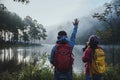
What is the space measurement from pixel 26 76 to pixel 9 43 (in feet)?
368

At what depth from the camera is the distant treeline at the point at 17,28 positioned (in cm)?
8900

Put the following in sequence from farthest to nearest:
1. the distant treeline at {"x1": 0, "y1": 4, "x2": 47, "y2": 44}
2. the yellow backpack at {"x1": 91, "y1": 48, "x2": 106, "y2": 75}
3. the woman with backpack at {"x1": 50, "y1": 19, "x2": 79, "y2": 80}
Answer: the distant treeline at {"x1": 0, "y1": 4, "x2": 47, "y2": 44}
the yellow backpack at {"x1": 91, "y1": 48, "x2": 106, "y2": 75}
the woman with backpack at {"x1": 50, "y1": 19, "x2": 79, "y2": 80}

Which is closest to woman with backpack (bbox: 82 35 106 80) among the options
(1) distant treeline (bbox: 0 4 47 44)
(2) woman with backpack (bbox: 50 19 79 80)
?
(2) woman with backpack (bbox: 50 19 79 80)

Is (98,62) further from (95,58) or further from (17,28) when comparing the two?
(17,28)

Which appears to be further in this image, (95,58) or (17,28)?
(17,28)

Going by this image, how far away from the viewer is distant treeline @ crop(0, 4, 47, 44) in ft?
292

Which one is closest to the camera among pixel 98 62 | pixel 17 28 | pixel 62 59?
pixel 62 59

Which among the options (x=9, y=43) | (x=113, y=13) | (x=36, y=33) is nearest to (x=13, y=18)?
(x=9, y=43)

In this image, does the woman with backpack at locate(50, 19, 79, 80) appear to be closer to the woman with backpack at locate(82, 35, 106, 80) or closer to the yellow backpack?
the woman with backpack at locate(82, 35, 106, 80)

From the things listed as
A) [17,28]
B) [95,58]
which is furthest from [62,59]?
[17,28]

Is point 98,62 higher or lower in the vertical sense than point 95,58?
lower

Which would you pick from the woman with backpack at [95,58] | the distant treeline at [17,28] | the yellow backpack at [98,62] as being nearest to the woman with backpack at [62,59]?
the woman with backpack at [95,58]

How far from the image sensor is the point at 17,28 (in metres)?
111

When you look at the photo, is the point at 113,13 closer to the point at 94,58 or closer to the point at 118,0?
the point at 118,0
